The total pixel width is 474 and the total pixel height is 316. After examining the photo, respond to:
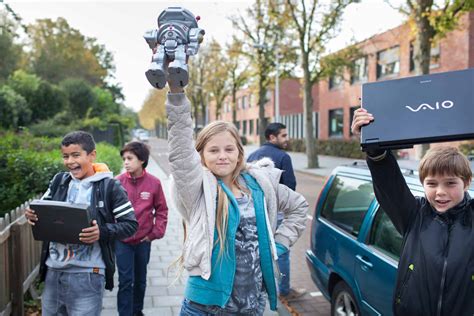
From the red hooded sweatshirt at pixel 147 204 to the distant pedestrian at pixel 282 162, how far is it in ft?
4.44

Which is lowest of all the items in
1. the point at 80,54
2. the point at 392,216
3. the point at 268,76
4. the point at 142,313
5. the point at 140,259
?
the point at 142,313

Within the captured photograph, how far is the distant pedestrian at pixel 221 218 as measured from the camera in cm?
205

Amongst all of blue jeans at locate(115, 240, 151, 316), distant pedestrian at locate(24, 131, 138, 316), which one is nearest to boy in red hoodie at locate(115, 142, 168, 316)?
blue jeans at locate(115, 240, 151, 316)

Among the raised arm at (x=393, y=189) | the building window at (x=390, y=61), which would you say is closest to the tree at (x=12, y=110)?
the raised arm at (x=393, y=189)

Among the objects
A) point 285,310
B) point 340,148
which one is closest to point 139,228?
point 285,310

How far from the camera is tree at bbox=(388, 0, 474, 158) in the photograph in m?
11.3

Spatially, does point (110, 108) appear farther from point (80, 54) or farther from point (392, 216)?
point (392, 216)

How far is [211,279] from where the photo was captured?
6.96 ft

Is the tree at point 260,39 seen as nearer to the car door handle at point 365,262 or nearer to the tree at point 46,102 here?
the tree at point 46,102

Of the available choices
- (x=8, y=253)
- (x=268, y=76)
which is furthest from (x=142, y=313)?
(x=268, y=76)

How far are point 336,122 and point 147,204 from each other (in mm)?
28476

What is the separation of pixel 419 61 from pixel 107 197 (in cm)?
1158

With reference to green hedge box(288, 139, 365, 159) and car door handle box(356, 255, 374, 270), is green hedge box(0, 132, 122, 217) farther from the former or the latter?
green hedge box(288, 139, 365, 159)

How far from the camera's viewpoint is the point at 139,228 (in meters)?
3.97
